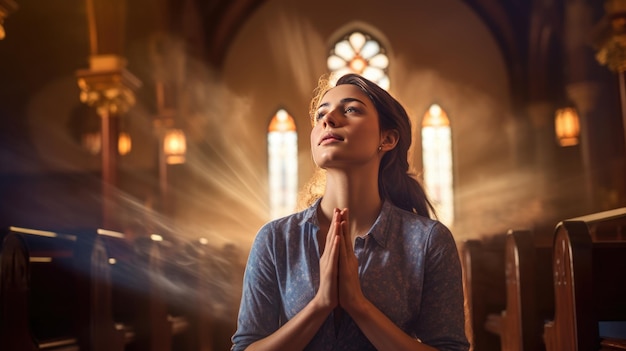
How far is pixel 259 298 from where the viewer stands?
5.62ft

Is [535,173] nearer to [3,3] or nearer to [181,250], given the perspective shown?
[181,250]

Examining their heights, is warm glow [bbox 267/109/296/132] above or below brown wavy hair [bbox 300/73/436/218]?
above

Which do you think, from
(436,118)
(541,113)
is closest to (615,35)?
(541,113)

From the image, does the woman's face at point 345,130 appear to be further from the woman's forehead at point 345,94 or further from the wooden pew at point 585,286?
the wooden pew at point 585,286

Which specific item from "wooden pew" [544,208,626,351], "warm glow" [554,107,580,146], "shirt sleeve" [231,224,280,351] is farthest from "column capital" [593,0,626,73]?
"shirt sleeve" [231,224,280,351]

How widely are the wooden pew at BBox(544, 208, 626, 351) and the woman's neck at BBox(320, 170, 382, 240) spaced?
5.37 ft

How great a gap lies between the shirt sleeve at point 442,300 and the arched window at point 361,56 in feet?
46.6

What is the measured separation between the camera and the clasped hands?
4.98 ft

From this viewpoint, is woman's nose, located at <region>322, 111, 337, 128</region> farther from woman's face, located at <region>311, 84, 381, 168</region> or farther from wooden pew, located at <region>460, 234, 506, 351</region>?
wooden pew, located at <region>460, 234, 506, 351</region>

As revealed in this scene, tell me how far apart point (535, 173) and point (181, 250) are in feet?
32.9

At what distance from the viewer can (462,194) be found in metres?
15.0

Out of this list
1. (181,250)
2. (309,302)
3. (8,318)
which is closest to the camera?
(309,302)

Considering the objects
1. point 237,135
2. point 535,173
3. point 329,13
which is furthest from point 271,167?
point 535,173

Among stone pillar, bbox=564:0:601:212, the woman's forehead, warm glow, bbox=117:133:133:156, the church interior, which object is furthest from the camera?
warm glow, bbox=117:133:133:156
